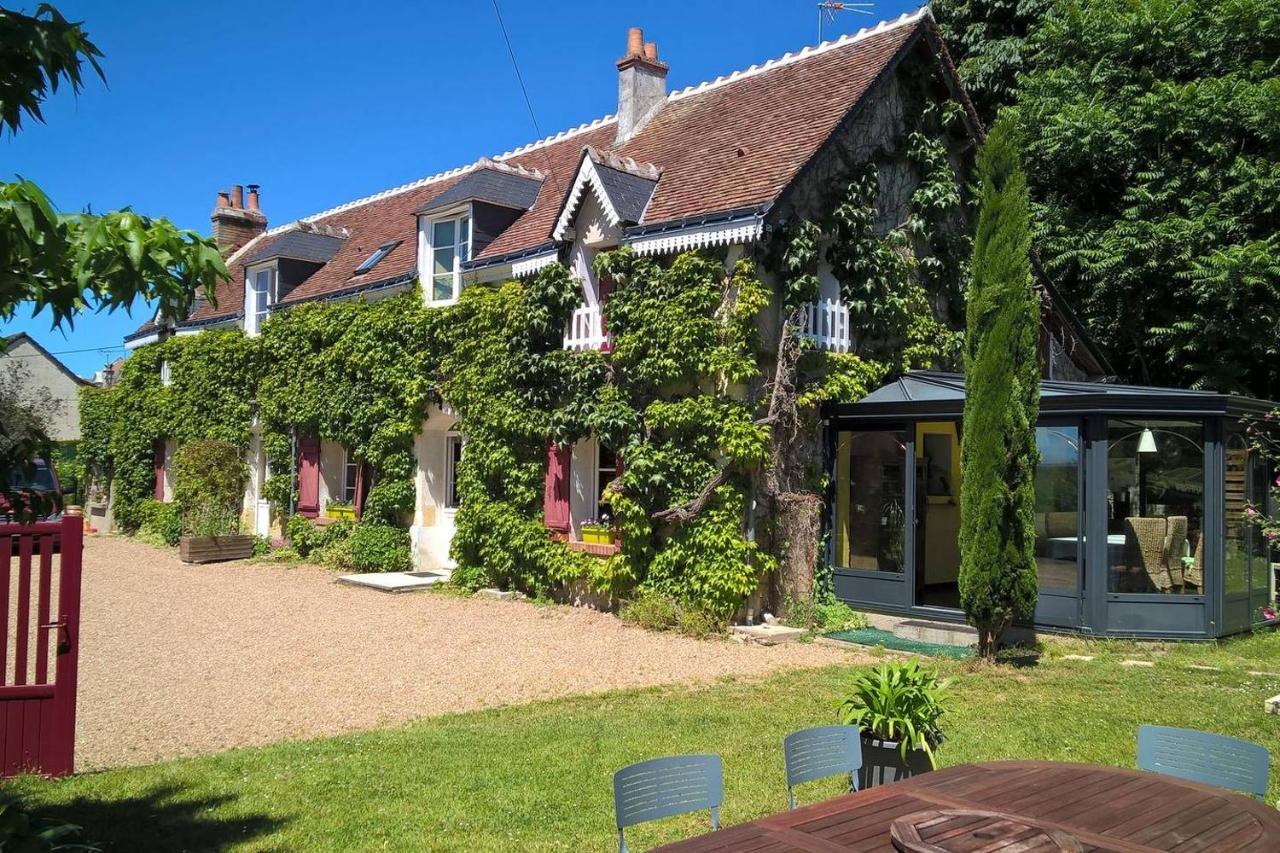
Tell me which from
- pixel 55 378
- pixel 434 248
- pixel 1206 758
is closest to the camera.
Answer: pixel 1206 758

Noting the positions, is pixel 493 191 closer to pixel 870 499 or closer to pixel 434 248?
pixel 434 248

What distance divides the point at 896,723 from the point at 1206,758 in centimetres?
155

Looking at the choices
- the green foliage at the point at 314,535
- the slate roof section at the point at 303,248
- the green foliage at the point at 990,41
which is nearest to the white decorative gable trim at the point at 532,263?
the green foliage at the point at 314,535

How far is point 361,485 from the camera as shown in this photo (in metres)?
18.3

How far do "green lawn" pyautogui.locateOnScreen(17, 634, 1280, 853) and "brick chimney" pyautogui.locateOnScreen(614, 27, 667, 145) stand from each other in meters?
10.9

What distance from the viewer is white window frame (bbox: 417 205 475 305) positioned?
16531mm

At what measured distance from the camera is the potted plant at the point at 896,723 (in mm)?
5359

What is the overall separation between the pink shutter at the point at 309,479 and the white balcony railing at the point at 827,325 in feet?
36.2

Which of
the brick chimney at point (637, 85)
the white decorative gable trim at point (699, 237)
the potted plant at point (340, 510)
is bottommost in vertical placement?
the potted plant at point (340, 510)

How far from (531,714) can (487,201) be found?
10774 millimetres

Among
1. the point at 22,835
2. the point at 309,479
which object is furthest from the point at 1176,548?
the point at 309,479

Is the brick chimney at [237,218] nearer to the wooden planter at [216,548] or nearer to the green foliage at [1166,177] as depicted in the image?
the wooden planter at [216,548]

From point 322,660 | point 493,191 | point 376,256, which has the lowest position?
point 322,660

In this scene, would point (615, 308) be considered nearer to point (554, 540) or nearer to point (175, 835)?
point (554, 540)
